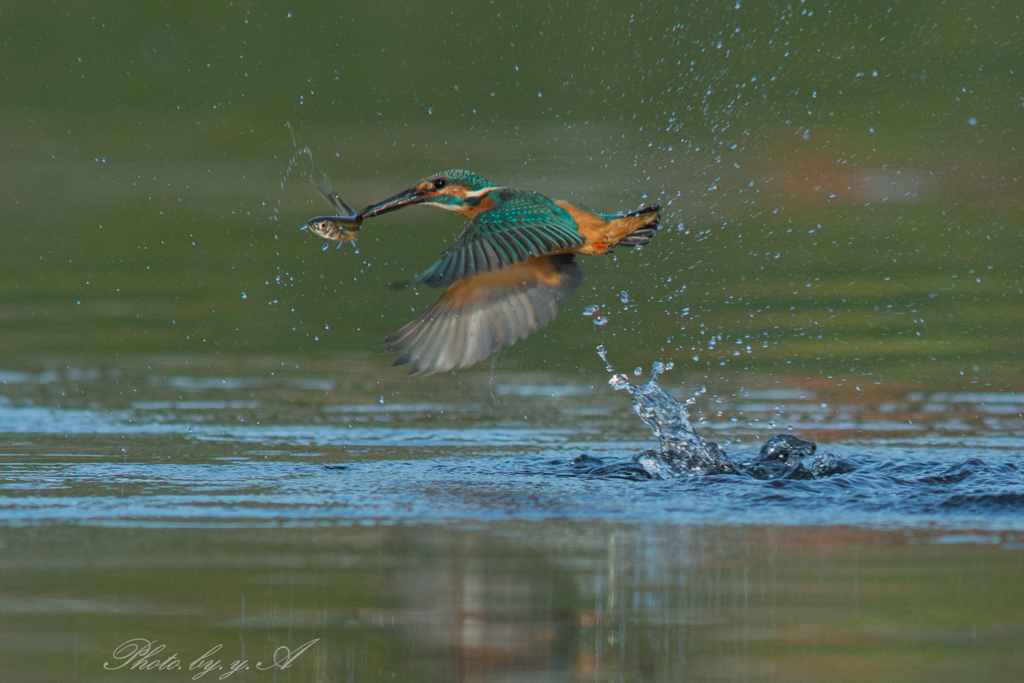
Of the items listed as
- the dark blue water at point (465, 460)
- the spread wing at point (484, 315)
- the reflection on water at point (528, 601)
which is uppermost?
the spread wing at point (484, 315)

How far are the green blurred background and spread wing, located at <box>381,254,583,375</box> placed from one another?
4.81ft

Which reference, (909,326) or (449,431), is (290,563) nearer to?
(449,431)

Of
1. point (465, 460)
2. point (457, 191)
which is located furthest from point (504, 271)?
point (465, 460)

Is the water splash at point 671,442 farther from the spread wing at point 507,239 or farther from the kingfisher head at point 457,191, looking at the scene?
the kingfisher head at point 457,191

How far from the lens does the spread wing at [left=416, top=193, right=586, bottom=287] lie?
5.16m

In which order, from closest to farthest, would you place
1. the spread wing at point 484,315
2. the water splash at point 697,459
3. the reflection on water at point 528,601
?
the reflection on water at point 528,601 < the water splash at point 697,459 < the spread wing at point 484,315

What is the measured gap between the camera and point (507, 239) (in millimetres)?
5504

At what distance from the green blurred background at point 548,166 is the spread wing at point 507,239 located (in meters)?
1.66

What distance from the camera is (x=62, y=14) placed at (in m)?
14.6

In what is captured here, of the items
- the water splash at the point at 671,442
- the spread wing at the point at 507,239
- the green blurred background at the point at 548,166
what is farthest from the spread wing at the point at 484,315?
the green blurred background at the point at 548,166

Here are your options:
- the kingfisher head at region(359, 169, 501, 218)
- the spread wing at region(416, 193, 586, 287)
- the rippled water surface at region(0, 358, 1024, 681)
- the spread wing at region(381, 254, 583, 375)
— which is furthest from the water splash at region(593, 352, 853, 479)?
the kingfisher head at region(359, 169, 501, 218)

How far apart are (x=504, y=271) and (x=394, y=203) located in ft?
1.80

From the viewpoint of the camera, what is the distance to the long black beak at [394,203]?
6.01 metres

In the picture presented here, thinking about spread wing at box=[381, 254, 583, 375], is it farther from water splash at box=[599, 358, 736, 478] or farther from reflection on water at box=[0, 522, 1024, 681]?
reflection on water at box=[0, 522, 1024, 681]
